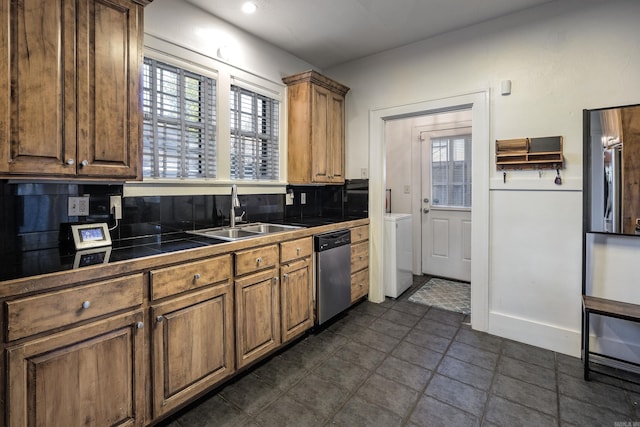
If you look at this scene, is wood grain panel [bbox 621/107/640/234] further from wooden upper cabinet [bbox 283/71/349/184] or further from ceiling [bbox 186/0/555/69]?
wooden upper cabinet [bbox 283/71/349/184]

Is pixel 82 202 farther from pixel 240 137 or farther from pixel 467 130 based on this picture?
pixel 467 130

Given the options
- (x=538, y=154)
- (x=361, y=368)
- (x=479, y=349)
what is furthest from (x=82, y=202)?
(x=538, y=154)

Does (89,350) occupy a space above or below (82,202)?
below

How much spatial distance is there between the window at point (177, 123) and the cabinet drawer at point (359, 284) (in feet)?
5.83

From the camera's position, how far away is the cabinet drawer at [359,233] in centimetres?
323

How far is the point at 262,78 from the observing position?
3.03m

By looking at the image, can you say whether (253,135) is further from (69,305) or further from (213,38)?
(69,305)

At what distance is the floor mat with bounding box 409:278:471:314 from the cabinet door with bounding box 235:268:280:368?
192cm

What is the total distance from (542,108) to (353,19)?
5.71ft

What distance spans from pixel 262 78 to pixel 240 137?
666mm

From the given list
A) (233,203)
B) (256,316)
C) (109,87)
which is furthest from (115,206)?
(256,316)

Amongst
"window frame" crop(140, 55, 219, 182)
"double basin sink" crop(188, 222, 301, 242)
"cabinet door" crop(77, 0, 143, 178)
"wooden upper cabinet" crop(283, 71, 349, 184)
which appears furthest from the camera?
"wooden upper cabinet" crop(283, 71, 349, 184)

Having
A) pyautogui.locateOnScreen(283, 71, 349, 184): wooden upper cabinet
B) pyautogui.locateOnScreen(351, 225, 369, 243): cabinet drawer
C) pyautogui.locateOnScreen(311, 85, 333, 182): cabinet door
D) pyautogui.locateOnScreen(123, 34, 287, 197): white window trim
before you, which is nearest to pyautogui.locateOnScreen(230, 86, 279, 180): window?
pyautogui.locateOnScreen(123, 34, 287, 197): white window trim

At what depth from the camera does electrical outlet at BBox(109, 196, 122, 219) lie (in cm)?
200
